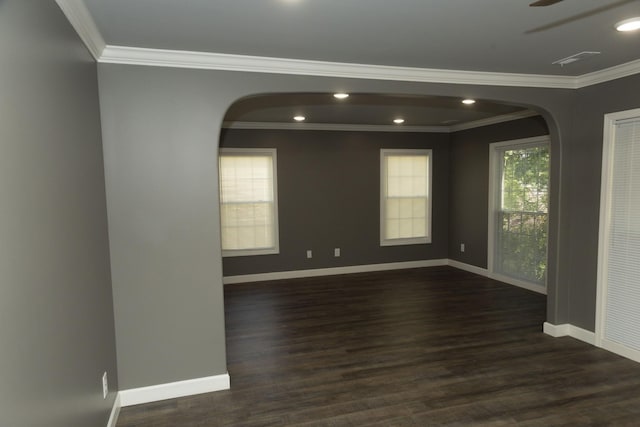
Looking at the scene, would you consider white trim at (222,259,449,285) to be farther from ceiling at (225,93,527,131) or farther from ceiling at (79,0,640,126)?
ceiling at (79,0,640,126)

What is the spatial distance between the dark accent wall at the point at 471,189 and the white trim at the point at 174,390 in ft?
16.5

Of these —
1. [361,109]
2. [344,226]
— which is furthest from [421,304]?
[361,109]

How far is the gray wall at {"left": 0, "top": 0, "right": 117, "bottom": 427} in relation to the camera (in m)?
1.31

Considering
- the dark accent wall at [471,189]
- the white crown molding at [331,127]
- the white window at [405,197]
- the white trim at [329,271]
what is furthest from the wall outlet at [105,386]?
the dark accent wall at [471,189]

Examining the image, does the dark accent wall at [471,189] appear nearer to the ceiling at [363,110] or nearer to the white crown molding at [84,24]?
the ceiling at [363,110]

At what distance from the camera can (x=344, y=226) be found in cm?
710

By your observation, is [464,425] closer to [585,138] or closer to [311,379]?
[311,379]

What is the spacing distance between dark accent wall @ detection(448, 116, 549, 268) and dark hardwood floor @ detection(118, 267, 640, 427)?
1.68 metres

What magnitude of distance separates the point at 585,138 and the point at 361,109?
99.9 inches

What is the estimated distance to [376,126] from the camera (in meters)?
7.07

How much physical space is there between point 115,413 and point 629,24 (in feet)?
13.3

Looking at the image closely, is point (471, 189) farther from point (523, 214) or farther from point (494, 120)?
point (494, 120)

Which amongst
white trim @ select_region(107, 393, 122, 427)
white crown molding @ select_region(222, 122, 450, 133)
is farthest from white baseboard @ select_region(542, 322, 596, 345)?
white crown molding @ select_region(222, 122, 450, 133)

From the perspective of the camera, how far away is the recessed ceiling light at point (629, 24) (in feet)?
8.03
